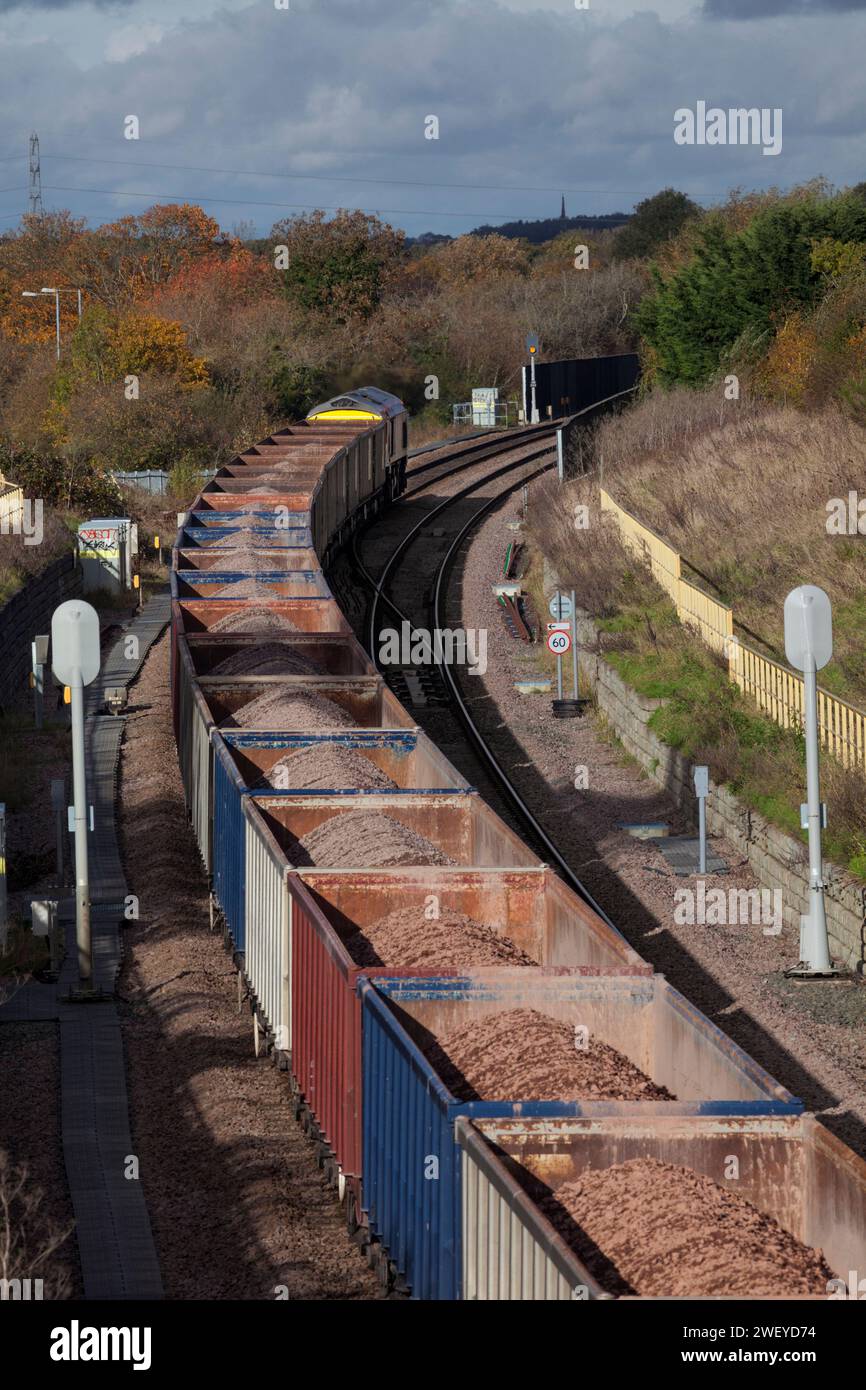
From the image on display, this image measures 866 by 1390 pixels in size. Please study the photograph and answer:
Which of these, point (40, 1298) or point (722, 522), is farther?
point (722, 522)

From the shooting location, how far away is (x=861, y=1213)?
7.17 metres

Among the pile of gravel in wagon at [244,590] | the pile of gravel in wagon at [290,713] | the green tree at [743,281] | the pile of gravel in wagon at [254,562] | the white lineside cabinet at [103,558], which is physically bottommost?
the pile of gravel in wagon at [290,713]

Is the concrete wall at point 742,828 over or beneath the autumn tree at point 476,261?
beneath

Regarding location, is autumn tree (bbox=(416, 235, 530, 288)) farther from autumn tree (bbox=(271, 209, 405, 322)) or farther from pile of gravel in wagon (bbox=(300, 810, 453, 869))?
pile of gravel in wagon (bbox=(300, 810, 453, 869))

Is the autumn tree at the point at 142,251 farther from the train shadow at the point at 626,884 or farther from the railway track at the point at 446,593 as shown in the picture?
the train shadow at the point at 626,884

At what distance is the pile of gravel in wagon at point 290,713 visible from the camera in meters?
17.1

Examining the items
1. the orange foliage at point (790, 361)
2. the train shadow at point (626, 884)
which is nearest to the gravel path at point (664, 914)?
the train shadow at point (626, 884)

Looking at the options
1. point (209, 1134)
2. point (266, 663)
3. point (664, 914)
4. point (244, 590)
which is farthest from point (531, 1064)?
point (244, 590)

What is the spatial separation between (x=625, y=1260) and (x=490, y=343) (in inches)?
2654

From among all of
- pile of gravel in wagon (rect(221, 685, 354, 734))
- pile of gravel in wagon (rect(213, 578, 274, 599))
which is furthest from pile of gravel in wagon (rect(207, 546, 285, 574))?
pile of gravel in wagon (rect(221, 685, 354, 734))

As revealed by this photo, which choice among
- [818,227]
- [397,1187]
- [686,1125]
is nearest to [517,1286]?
[686,1125]

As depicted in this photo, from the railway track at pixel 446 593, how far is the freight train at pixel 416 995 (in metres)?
2.87

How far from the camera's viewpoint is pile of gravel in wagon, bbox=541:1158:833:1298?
7012 mm

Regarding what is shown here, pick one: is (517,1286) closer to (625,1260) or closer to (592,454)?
(625,1260)
